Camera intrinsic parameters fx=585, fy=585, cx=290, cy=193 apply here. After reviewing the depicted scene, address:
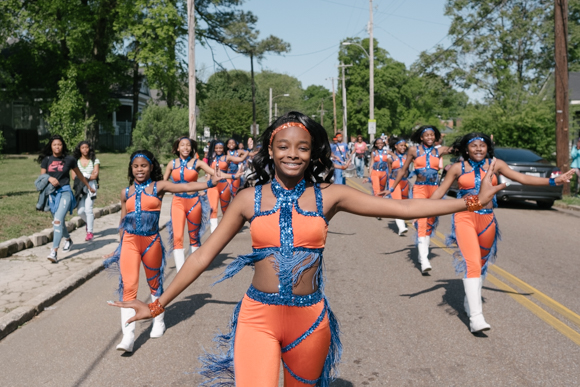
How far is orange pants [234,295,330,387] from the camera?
2779mm

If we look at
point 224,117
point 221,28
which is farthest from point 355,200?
point 224,117

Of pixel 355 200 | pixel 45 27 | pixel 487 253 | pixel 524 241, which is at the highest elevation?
pixel 45 27

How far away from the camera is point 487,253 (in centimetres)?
600

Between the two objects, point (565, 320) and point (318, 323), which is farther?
point (565, 320)

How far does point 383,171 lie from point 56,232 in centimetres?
774

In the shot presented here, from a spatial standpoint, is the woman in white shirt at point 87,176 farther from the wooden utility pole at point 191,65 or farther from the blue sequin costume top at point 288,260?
the wooden utility pole at point 191,65

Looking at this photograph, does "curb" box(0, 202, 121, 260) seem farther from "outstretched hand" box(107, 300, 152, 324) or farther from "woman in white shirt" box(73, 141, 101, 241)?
"outstretched hand" box(107, 300, 152, 324)

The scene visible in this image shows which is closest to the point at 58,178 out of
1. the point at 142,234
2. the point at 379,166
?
the point at 142,234

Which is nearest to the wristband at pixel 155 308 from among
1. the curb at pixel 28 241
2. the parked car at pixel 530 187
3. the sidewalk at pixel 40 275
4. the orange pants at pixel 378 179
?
the sidewalk at pixel 40 275

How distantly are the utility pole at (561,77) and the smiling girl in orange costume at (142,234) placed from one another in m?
15.9

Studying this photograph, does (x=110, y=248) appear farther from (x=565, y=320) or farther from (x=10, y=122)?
(x=10, y=122)

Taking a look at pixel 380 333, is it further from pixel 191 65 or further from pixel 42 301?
pixel 191 65

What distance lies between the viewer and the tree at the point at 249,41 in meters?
38.8

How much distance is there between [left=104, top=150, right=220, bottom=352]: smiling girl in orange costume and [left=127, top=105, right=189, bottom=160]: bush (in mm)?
24660
